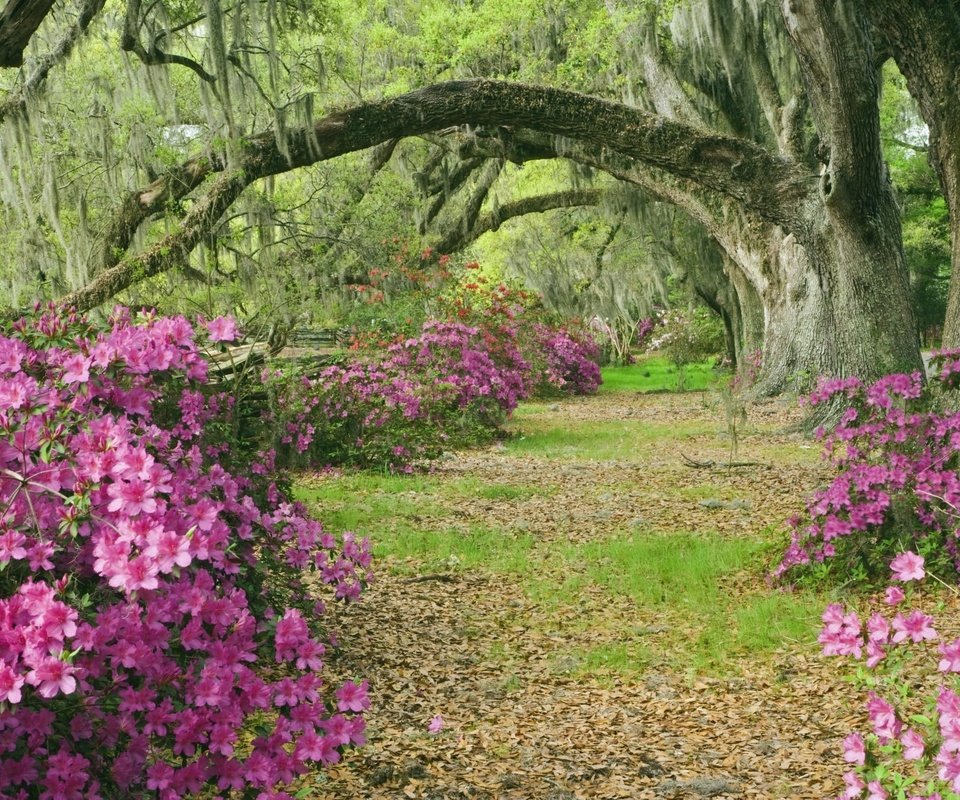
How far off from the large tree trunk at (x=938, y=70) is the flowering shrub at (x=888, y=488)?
0.81m

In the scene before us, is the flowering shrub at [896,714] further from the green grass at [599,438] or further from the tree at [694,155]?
the green grass at [599,438]

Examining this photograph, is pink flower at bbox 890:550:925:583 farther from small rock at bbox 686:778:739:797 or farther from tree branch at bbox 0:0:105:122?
tree branch at bbox 0:0:105:122

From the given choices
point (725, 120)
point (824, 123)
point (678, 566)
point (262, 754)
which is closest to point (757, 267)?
point (725, 120)

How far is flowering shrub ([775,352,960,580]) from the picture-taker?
543cm

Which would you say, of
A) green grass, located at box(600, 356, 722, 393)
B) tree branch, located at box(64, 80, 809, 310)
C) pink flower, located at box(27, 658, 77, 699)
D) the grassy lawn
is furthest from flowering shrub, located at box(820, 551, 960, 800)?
green grass, located at box(600, 356, 722, 393)

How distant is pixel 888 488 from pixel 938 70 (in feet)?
8.79

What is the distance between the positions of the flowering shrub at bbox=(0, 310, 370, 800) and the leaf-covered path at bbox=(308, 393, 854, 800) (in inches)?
46.9

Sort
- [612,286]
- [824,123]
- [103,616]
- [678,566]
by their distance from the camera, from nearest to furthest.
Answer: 1. [103,616]
2. [678,566]
3. [824,123]
4. [612,286]

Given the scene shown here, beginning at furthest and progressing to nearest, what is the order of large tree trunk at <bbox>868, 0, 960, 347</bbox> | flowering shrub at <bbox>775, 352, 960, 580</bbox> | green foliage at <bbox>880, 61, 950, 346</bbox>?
green foliage at <bbox>880, 61, 950, 346</bbox> < large tree trunk at <bbox>868, 0, 960, 347</bbox> < flowering shrub at <bbox>775, 352, 960, 580</bbox>

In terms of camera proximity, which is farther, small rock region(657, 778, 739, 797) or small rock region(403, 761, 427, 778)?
small rock region(403, 761, 427, 778)

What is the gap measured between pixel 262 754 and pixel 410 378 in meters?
9.40

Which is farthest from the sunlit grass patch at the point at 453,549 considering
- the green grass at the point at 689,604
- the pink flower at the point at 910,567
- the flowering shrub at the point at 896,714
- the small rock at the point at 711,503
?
the pink flower at the point at 910,567

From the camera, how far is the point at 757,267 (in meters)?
15.1

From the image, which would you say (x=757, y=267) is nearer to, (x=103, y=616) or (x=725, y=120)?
(x=725, y=120)
